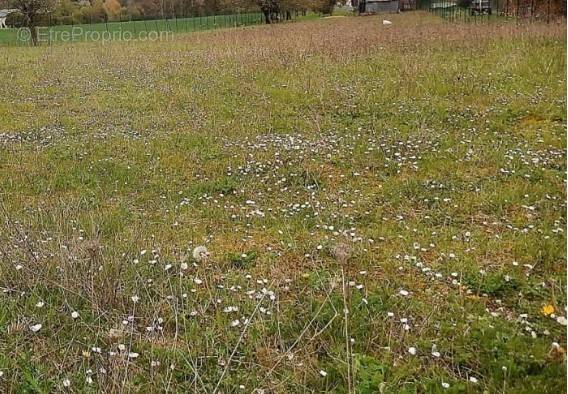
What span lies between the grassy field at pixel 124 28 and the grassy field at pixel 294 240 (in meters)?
29.5

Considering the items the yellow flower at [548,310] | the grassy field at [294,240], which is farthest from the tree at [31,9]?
the yellow flower at [548,310]

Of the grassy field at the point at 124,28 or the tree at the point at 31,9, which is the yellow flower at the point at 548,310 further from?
the tree at the point at 31,9

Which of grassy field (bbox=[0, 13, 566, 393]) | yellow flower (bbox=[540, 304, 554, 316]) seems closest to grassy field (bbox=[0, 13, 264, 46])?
grassy field (bbox=[0, 13, 566, 393])

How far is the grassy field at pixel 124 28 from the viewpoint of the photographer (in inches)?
1458

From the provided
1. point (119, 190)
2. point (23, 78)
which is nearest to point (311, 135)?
point (119, 190)

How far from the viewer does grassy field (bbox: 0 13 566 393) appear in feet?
10.3

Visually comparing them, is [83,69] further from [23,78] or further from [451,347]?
[451,347]

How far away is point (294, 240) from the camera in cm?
484

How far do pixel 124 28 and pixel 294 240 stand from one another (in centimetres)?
4985

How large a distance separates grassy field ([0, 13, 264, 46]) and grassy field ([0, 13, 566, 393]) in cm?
2951

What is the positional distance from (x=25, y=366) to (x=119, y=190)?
3.41 meters

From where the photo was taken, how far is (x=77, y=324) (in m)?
3.53

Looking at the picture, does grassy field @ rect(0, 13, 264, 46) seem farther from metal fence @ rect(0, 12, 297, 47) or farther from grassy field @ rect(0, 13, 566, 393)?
grassy field @ rect(0, 13, 566, 393)

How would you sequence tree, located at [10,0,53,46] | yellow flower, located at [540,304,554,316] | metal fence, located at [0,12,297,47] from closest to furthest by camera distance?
yellow flower, located at [540,304,554,316] < tree, located at [10,0,53,46] < metal fence, located at [0,12,297,47]
